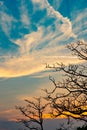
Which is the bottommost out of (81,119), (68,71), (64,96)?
(81,119)

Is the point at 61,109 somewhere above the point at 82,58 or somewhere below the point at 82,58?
below

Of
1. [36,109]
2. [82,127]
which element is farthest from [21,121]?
[82,127]

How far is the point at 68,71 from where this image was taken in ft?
72.3

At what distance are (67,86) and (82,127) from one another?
1639 cm

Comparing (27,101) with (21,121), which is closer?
(27,101)

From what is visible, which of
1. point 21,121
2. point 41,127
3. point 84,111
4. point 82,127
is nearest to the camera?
point 84,111

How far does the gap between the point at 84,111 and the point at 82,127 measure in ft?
53.9

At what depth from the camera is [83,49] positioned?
71.7 feet

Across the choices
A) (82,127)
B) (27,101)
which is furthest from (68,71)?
(27,101)

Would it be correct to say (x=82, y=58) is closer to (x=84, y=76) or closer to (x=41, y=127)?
(x=84, y=76)

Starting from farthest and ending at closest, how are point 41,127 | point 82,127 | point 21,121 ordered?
1. point 21,121
2. point 41,127
3. point 82,127

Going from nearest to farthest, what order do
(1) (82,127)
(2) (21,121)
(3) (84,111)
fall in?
(3) (84,111)
(1) (82,127)
(2) (21,121)

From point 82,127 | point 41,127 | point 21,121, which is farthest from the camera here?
point 21,121

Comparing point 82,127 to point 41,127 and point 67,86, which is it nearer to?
point 41,127
